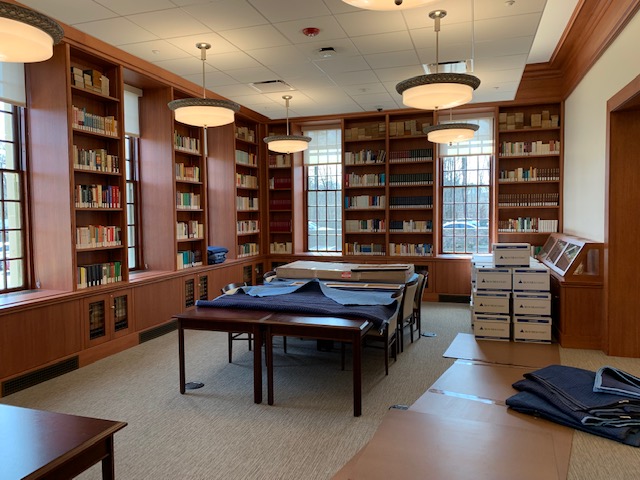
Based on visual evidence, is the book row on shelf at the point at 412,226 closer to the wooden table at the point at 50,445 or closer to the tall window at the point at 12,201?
the tall window at the point at 12,201

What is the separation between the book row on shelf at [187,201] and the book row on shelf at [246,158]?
55.4 inches

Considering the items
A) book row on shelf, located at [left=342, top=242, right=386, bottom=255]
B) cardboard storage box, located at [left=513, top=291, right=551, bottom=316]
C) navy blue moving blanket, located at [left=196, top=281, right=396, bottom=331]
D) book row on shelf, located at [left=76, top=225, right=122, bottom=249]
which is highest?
book row on shelf, located at [left=76, top=225, right=122, bottom=249]

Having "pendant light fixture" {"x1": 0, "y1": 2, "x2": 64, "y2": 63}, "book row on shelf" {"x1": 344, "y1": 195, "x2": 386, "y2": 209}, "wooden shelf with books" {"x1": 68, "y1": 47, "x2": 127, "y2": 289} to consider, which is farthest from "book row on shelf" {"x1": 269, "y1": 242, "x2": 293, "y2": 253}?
"pendant light fixture" {"x1": 0, "y1": 2, "x2": 64, "y2": 63}

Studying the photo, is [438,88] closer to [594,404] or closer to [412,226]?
[594,404]

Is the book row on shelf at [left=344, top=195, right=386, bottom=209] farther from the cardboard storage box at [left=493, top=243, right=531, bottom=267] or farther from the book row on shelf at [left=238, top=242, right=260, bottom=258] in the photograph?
the cardboard storage box at [left=493, top=243, right=531, bottom=267]

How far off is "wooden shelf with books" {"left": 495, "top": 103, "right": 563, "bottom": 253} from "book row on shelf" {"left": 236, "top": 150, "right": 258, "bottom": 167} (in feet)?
14.8

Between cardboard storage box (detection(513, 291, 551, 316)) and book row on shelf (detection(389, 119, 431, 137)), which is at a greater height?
book row on shelf (detection(389, 119, 431, 137))

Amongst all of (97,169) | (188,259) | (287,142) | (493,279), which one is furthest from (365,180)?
(97,169)

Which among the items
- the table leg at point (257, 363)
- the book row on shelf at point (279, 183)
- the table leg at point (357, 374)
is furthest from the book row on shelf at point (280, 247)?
the table leg at point (357, 374)

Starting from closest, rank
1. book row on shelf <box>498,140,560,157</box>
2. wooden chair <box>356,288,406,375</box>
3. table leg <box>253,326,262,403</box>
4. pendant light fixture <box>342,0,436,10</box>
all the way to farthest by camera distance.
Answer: pendant light fixture <box>342,0,436,10</box> < table leg <box>253,326,262,403</box> < wooden chair <box>356,288,406,375</box> < book row on shelf <box>498,140,560,157</box>

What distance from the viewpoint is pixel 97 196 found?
5.16 m

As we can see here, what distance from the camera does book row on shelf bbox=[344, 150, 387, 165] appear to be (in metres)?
8.62

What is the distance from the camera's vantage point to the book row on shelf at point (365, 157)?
862 cm

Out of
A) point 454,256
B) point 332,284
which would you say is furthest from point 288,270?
point 454,256
